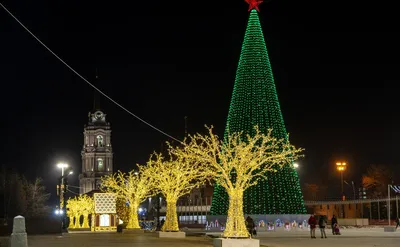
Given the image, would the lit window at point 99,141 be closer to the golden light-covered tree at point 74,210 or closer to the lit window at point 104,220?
the golden light-covered tree at point 74,210

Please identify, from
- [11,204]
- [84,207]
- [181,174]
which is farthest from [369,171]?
[181,174]

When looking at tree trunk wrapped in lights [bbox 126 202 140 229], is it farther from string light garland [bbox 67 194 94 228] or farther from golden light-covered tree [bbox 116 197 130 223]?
string light garland [bbox 67 194 94 228]

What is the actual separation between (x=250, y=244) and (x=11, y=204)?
237 ft

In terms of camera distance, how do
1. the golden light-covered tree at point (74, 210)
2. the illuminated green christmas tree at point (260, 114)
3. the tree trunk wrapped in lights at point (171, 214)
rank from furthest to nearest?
the golden light-covered tree at point (74, 210)
the illuminated green christmas tree at point (260, 114)
the tree trunk wrapped in lights at point (171, 214)

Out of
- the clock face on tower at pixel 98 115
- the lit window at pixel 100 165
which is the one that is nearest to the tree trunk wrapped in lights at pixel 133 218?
the lit window at pixel 100 165

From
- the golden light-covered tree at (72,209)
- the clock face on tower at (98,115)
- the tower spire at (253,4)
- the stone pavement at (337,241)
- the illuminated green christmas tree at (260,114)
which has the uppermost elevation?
the clock face on tower at (98,115)

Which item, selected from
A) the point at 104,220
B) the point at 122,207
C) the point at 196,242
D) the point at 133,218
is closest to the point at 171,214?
the point at 196,242

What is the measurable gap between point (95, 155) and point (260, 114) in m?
133

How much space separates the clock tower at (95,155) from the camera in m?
181

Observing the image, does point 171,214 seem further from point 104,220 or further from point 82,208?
point 82,208

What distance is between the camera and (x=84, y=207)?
83.2 m

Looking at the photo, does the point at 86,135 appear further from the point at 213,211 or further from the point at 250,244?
the point at 250,244

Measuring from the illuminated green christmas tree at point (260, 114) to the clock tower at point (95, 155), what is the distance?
424 ft

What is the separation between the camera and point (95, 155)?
18138cm
